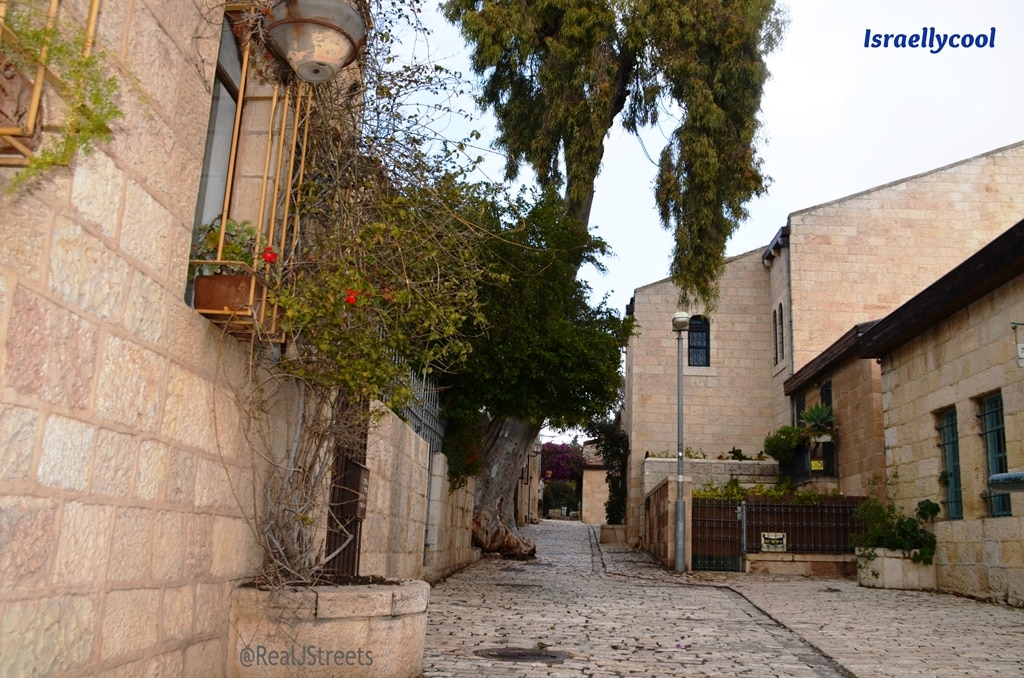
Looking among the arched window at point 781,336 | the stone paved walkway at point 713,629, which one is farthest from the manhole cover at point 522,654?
the arched window at point 781,336

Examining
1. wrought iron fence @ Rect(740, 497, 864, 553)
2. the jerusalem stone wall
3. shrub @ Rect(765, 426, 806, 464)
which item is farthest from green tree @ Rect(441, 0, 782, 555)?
the jerusalem stone wall

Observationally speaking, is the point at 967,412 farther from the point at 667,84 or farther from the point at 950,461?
the point at 667,84

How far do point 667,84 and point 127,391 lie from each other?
1473cm

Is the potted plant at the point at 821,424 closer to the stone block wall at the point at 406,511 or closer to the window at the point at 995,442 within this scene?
the window at the point at 995,442

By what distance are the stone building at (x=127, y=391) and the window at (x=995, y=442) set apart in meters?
8.94

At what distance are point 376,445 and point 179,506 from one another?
12.0 ft

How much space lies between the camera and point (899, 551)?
11.9 m

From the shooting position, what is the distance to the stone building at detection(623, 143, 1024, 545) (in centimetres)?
2227

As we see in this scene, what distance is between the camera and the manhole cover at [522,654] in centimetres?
580

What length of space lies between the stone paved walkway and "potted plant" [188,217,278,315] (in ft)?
8.42

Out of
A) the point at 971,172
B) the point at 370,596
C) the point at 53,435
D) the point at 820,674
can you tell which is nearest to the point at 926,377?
the point at 820,674

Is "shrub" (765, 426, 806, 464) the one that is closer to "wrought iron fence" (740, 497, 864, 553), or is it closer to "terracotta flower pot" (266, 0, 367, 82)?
"wrought iron fence" (740, 497, 864, 553)

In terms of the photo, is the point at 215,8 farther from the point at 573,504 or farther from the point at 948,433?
the point at 573,504

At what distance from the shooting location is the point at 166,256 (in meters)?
3.66
